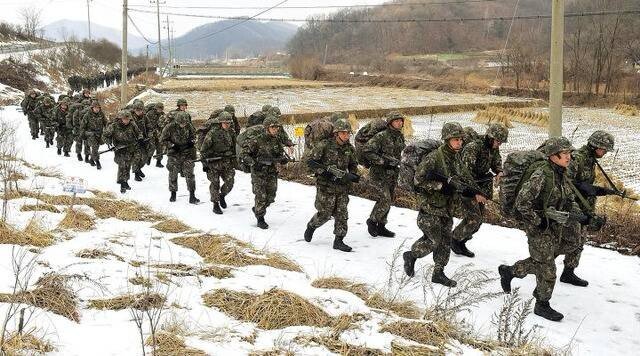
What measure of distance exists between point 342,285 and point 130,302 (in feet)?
6.63

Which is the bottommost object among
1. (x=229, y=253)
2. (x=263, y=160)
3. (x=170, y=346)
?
(x=229, y=253)

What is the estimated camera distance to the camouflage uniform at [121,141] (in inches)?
416

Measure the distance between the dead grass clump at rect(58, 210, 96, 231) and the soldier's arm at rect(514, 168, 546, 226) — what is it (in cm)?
499

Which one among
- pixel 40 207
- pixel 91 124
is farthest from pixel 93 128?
pixel 40 207

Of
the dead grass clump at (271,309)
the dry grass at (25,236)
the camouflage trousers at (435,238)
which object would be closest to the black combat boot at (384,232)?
the camouflage trousers at (435,238)

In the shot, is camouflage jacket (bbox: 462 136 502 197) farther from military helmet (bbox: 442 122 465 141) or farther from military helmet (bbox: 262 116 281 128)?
military helmet (bbox: 262 116 281 128)

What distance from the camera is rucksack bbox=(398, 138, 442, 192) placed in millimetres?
6242

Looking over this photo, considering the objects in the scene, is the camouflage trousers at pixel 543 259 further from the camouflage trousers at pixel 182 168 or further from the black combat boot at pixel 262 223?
the camouflage trousers at pixel 182 168

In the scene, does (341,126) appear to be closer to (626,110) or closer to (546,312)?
(546,312)

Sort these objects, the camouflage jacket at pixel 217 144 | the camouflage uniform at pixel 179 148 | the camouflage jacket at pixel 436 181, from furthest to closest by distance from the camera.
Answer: the camouflage uniform at pixel 179 148, the camouflage jacket at pixel 217 144, the camouflage jacket at pixel 436 181

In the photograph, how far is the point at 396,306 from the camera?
4.89m

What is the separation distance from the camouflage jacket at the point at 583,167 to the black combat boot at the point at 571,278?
74 cm

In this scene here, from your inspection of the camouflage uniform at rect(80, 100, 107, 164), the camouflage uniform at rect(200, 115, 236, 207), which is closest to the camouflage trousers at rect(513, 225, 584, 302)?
the camouflage uniform at rect(200, 115, 236, 207)

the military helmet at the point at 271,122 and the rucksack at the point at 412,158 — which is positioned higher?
the military helmet at the point at 271,122
